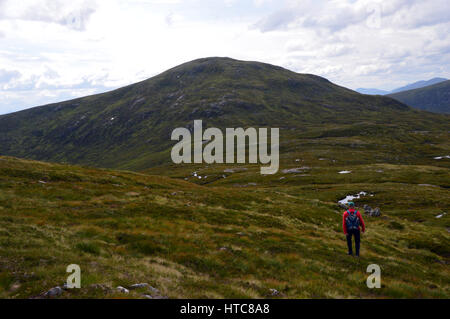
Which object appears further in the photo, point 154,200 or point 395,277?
point 154,200

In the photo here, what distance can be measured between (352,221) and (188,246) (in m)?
12.9

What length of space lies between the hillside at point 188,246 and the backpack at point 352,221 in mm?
2648

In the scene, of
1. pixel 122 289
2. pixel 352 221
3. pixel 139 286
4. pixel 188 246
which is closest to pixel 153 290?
pixel 139 286

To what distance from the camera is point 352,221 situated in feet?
73.1

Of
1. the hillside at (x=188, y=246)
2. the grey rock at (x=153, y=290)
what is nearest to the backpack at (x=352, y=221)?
the hillside at (x=188, y=246)

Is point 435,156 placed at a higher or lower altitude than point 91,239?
higher

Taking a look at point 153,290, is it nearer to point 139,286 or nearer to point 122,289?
point 139,286

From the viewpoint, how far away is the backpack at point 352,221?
2214cm

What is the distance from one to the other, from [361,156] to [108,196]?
130952 millimetres

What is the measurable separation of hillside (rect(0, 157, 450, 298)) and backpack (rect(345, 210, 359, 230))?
104 inches

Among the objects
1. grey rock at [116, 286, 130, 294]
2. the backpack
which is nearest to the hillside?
grey rock at [116, 286, 130, 294]

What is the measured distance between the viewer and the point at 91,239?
65.7 ft

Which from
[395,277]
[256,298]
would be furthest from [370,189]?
[256,298]
